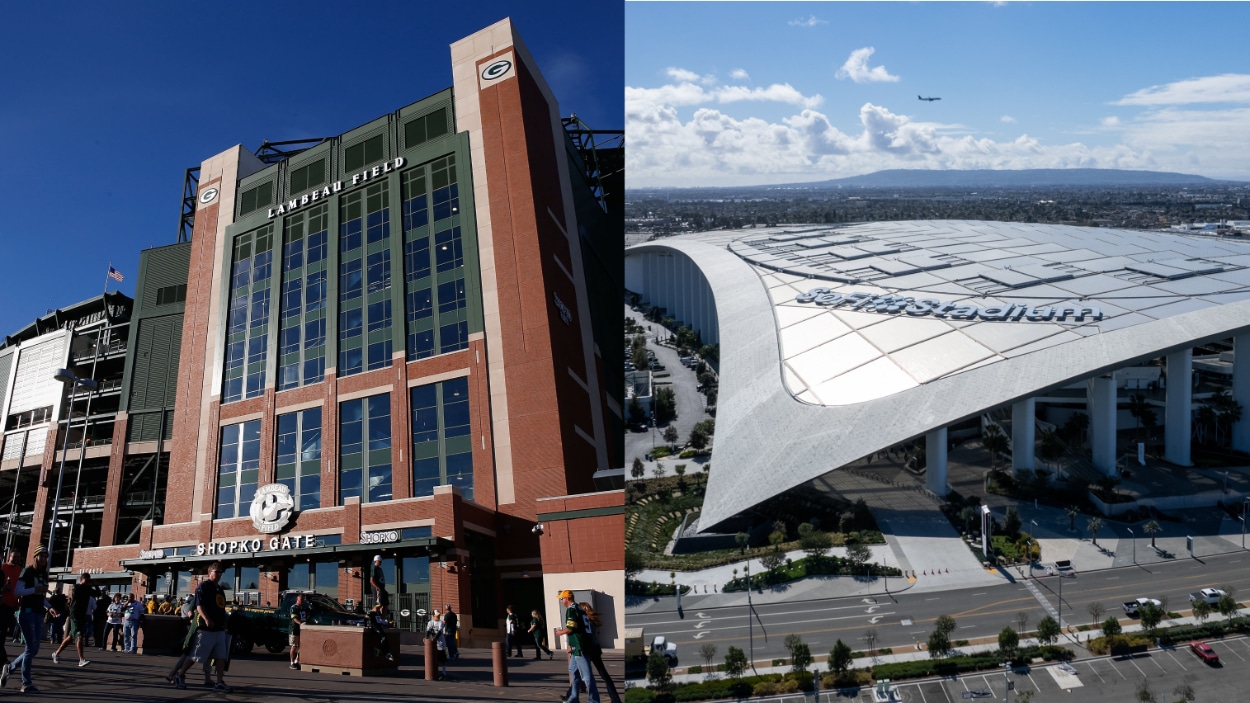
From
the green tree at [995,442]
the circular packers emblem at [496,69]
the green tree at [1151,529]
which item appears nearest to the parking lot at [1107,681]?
the green tree at [1151,529]

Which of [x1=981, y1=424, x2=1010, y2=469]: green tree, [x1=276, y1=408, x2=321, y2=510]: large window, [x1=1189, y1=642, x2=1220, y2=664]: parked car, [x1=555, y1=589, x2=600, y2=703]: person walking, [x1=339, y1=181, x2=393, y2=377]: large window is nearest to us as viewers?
[x1=555, y1=589, x2=600, y2=703]: person walking

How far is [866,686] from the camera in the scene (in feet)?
25.7

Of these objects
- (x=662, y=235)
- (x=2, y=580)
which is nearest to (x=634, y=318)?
(x=662, y=235)

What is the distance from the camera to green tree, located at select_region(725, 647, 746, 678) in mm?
7984

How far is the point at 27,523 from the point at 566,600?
4202 centimetres

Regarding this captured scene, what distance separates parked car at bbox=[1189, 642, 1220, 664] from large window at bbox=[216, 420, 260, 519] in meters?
19.3

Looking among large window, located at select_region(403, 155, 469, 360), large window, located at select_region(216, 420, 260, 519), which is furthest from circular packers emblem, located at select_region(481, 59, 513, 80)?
large window, located at select_region(216, 420, 260, 519)

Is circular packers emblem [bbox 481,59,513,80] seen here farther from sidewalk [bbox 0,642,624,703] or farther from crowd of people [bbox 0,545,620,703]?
sidewalk [bbox 0,642,624,703]

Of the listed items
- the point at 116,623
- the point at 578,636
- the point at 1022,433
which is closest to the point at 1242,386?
the point at 1022,433

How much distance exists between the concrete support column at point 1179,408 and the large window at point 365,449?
49.3 ft

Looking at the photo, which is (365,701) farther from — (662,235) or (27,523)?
(27,523)

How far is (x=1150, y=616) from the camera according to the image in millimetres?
7715

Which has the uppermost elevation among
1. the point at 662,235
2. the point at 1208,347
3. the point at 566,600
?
the point at 662,235

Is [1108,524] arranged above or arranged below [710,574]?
above
